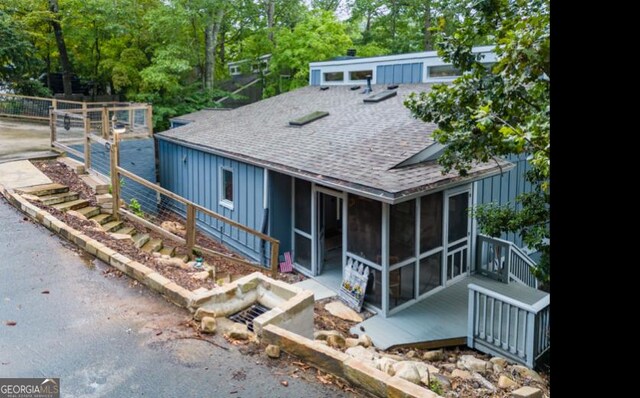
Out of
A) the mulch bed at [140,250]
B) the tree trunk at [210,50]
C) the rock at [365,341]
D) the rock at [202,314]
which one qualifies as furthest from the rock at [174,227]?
the tree trunk at [210,50]

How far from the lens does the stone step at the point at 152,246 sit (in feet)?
27.5

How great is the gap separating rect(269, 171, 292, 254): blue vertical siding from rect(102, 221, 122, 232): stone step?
276 cm

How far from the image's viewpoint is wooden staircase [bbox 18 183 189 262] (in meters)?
8.56

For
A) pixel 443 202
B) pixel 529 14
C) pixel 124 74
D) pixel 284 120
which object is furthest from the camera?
pixel 124 74

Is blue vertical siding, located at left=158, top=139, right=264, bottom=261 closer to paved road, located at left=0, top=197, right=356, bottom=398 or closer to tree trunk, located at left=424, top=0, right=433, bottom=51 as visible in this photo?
paved road, located at left=0, top=197, right=356, bottom=398

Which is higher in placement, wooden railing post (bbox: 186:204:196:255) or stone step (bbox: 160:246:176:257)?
wooden railing post (bbox: 186:204:196:255)

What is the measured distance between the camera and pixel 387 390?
366 centimetres

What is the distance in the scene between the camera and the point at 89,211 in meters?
8.84

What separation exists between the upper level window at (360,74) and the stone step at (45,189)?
8.99 metres

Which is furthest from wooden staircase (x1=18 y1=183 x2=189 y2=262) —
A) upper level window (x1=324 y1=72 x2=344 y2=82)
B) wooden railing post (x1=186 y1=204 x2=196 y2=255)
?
upper level window (x1=324 y1=72 x2=344 y2=82)

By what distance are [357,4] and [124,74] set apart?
13403mm
